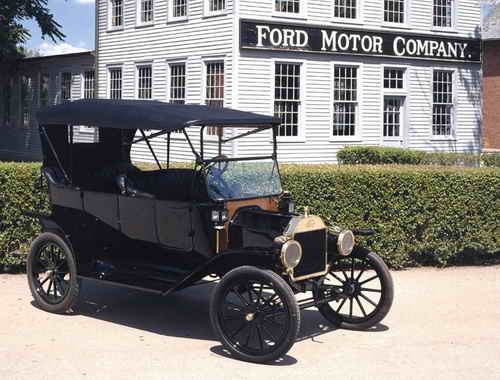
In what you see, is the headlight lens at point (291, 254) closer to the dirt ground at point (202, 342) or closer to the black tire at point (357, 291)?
the black tire at point (357, 291)

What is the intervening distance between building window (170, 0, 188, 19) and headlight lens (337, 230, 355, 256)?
17884 millimetres

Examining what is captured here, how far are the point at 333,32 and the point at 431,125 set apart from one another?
4.95 m

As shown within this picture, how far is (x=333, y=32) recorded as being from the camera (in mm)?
23625

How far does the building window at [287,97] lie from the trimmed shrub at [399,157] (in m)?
1.64

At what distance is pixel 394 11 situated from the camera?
2533 cm

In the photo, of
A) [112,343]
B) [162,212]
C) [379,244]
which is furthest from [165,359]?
[379,244]

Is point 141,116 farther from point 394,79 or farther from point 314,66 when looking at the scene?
point 394,79

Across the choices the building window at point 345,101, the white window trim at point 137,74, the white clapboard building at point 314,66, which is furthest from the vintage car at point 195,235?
the white window trim at point 137,74

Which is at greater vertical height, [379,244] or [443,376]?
[379,244]

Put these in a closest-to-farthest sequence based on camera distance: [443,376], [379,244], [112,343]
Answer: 1. [443,376]
2. [112,343]
3. [379,244]

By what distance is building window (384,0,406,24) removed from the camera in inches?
991

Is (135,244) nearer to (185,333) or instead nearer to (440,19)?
(185,333)

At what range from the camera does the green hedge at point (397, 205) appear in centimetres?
1022

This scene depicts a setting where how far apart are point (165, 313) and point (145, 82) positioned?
18.9m
